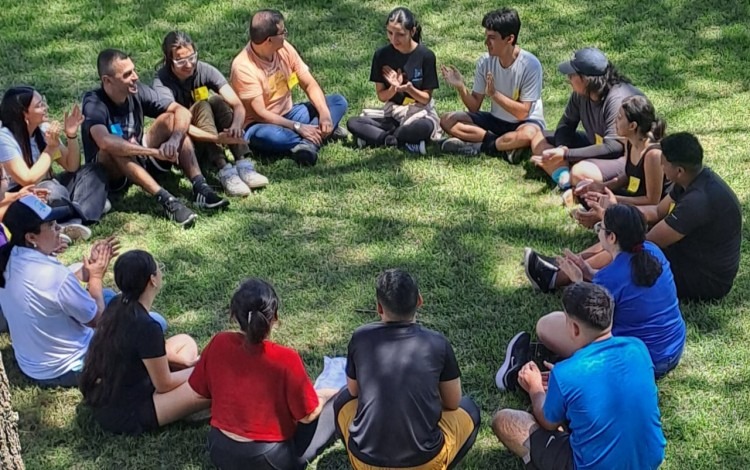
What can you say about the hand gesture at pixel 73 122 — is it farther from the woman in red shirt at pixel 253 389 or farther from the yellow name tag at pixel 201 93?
the woman in red shirt at pixel 253 389

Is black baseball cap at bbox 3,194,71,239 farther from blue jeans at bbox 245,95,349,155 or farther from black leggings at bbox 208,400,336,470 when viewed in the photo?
blue jeans at bbox 245,95,349,155

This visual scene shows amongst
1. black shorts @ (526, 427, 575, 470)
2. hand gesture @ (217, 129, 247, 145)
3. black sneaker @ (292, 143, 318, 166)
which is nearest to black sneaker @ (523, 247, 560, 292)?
black shorts @ (526, 427, 575, 470)

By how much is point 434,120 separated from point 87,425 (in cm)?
407

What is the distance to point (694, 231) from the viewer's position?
5.37 metres

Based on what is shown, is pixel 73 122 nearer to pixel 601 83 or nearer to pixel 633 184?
pixel 601 83

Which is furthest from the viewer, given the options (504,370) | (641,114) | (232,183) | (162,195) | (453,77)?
(453,77)

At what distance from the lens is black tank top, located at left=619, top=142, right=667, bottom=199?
244 inches

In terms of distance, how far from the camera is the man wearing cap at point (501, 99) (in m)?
7.32

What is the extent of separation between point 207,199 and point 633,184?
10.3ft

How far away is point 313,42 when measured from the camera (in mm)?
9703

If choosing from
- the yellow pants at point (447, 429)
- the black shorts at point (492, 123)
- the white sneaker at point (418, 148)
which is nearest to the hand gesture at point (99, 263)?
the yellow pants at point (447, 429)

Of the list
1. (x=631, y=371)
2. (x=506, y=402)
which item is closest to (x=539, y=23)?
(x=506, y=402)

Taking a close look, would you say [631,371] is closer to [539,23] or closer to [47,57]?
[539,23]

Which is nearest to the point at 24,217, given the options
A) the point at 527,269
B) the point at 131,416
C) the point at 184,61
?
the point at 131,416
